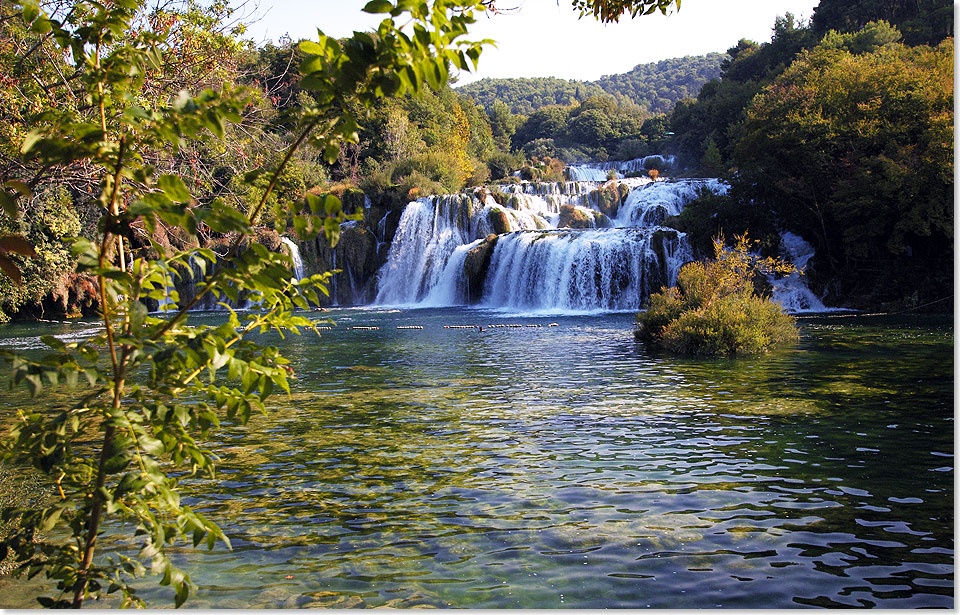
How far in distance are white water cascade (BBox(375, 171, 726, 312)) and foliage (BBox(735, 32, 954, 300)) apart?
4.04 meters

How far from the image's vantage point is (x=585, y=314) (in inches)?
941

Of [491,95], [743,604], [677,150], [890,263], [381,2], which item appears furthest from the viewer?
[491,95]

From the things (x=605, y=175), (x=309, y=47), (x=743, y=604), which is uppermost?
(x=605, y=175)

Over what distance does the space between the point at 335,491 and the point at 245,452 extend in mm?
1730

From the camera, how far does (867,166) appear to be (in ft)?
72.6

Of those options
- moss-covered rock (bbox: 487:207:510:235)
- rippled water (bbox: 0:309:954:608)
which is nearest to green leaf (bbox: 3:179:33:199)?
rippled water (bbox: 0:309:954:608)

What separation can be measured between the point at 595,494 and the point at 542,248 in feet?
71.2

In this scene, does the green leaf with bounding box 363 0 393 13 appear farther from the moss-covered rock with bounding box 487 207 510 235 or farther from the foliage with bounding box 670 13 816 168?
the foliage with bounding box 670 13 816 168

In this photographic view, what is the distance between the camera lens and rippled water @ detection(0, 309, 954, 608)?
13.3 feet

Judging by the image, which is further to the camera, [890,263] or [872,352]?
Result: [890,263]

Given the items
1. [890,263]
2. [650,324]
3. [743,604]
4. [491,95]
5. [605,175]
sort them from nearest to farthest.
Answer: [743,604] < [650,324] < [890,263] < [605,175] < [491,95]

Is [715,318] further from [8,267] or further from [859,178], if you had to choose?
[8,267]

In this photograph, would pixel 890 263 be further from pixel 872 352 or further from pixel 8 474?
pixel 8 474

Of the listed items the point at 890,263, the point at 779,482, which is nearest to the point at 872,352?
the point at 779,482
